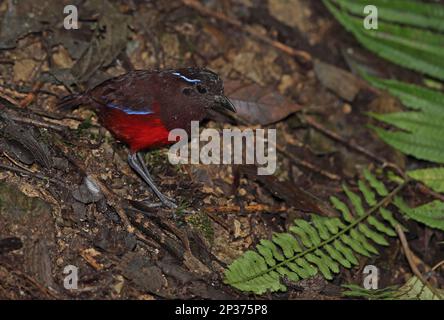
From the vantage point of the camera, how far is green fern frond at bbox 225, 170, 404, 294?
223 inches

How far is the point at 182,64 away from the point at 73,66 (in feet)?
4.25

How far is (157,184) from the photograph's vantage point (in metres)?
6.43

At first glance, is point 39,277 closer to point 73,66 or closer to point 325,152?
point 73,66

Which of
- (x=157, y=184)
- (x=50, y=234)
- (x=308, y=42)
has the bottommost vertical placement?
(x=50, y=234)

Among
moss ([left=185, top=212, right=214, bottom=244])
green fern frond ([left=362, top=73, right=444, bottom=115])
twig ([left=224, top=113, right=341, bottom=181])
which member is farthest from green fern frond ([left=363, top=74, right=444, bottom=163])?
moss ([left=185, top=212, right=214, bottom=244])

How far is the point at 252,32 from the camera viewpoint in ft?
27.2

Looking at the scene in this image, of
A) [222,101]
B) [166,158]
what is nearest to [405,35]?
[222,101]

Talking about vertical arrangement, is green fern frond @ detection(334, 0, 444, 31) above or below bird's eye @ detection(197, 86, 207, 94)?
above

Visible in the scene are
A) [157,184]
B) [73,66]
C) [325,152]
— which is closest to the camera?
[157,184]

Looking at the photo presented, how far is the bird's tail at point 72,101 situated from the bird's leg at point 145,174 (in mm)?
742

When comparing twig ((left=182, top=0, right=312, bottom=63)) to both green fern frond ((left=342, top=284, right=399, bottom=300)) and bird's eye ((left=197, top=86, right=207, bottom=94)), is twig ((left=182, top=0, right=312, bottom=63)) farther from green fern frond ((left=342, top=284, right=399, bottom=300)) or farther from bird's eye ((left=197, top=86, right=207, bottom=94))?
green fern frond ((left=342, top=284, right=399, bottom=300))

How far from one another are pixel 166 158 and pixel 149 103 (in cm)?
71

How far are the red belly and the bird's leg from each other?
11 cm
